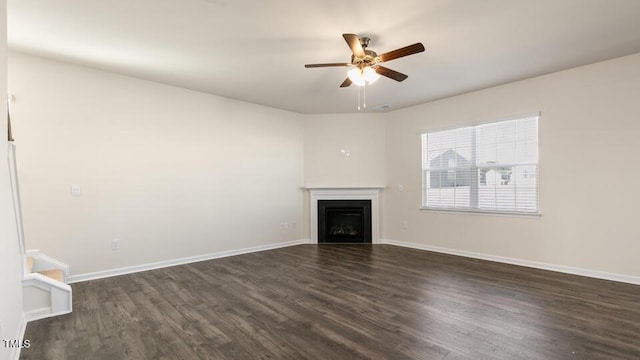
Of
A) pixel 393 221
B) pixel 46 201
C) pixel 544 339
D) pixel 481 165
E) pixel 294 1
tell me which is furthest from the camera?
pixel 393 221

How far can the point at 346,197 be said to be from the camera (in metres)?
6.08

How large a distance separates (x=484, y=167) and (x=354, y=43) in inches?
129

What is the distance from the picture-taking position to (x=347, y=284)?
3.50m

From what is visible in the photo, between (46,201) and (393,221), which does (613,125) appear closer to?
(393,221)

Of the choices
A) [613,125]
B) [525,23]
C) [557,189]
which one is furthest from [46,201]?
[613,125]

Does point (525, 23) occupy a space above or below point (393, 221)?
above

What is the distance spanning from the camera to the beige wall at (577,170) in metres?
3.54

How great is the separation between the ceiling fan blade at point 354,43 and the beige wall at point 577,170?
2.88 m

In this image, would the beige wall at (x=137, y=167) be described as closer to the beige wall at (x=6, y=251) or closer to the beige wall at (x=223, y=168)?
the beige wall at (x=223, y=168)

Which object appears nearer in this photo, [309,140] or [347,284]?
[347,284]

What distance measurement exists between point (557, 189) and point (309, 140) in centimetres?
415

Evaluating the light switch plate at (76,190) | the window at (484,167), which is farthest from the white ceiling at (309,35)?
the light switch plate at (76,190)

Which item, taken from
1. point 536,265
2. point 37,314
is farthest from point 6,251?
point 536,265

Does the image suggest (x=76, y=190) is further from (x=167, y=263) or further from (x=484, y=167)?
(x=484, y=167)
